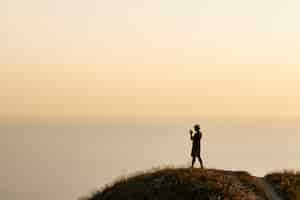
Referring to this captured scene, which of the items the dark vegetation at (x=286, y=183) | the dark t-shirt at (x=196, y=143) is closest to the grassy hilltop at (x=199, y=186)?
the dark vegetation at (x=286, y=183)

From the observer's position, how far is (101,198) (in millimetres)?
46781

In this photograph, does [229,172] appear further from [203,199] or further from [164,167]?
[203,199]

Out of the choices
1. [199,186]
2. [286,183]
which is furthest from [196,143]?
[199,186]

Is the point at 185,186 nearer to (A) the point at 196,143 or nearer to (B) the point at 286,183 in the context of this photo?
(A) the point at 196,143

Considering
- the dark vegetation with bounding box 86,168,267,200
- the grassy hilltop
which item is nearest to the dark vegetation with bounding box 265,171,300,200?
the grassy hilltop

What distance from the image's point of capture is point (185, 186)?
146 feet

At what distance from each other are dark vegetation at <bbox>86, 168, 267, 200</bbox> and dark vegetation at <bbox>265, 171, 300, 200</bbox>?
4.84ft

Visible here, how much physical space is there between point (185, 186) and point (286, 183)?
8.55m

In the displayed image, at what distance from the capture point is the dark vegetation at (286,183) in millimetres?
47781

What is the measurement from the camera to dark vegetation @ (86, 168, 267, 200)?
4303 cm

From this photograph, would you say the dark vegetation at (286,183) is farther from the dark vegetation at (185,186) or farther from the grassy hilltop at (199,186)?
the dark vegetation at (185,186)

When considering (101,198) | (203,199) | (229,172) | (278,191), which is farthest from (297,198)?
(101,198)

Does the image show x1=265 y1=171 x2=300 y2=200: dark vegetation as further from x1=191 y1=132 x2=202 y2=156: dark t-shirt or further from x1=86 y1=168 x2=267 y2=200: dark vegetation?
x1=191 y1=132 x2=202 y2=156: dark t-shirt

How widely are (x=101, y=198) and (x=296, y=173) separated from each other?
564 inches
